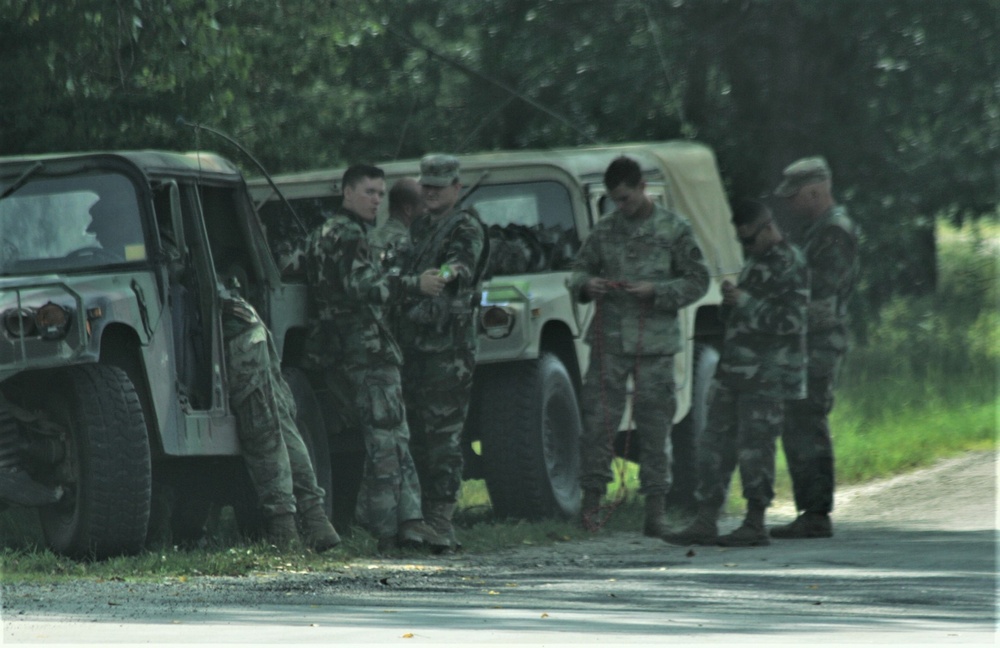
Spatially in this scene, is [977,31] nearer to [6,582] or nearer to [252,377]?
[252,377]

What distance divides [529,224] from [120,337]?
340cm

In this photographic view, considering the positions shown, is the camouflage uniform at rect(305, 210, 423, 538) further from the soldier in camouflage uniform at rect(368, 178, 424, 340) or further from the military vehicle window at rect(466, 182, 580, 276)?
the military vehicle window at rect(466, 182, 580, 276)

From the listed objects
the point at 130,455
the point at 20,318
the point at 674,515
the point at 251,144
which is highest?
the point at 251,144

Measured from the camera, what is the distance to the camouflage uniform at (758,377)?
10.5m

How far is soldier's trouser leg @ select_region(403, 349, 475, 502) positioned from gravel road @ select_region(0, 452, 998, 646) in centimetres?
47

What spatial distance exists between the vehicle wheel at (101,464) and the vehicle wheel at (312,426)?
131cm

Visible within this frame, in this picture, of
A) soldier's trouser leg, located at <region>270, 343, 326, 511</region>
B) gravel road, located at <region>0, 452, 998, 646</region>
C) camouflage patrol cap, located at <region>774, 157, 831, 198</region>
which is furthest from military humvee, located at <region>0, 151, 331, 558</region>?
camouflage patrol cap, located at <region>774, 157, 831, 198</region>

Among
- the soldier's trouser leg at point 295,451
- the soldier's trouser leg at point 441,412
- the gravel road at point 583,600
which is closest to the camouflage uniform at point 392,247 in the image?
the soldier's trouser leg at point 441,412

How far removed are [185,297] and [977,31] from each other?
13.9m

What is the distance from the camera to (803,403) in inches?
436

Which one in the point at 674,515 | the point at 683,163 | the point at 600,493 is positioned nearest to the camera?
the point at 600,493

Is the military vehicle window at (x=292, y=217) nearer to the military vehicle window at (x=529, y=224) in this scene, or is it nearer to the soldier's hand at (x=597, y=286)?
the military vehicle window at (x=529, y=224)

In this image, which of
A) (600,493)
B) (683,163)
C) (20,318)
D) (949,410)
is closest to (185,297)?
(20,318)

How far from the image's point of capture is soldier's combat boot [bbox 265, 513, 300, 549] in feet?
29.9
